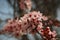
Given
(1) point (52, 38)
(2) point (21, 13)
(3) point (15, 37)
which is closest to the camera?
(1) point (52, 38)

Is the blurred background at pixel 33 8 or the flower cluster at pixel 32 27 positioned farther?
the blurred background at pixel 33 8

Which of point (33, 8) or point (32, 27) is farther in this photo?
point (33, 8)

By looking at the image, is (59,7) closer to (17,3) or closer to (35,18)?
(17,3)

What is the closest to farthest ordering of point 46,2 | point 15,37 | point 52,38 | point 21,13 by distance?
point 52,38, point 15,37, point 21,13, point 46,2

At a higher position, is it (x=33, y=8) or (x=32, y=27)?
(x=33, y=8)

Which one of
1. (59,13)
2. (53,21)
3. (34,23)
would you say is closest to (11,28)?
(34,23)

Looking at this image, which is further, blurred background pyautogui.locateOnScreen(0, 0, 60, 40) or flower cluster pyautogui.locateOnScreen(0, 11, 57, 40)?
blurred background pyautogui.locateOnScreen(0, 0, 60, 40)

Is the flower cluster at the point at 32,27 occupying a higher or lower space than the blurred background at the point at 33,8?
lower

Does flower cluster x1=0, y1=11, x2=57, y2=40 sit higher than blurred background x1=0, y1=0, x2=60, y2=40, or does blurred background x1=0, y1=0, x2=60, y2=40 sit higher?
blurred background x1=0, y1=0, x2=60, y2=40
